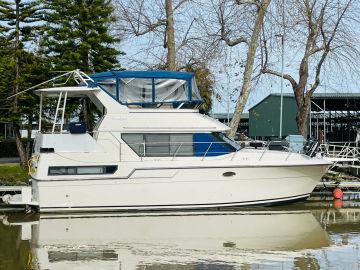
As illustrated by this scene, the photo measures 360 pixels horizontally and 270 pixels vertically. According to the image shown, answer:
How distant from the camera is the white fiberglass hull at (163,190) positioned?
17.8 m

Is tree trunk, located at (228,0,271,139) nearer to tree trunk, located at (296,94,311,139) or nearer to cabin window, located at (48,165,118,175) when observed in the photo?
tree trunk, located at (296,94,311,139)

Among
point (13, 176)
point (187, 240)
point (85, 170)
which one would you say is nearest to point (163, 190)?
point (85, 170)

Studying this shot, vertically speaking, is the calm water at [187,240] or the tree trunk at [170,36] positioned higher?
the tree trunk at [170,36]

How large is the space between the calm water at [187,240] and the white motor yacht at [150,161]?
0.47m

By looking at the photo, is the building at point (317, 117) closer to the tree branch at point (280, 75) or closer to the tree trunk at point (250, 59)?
the tree branch at point (280, 75)

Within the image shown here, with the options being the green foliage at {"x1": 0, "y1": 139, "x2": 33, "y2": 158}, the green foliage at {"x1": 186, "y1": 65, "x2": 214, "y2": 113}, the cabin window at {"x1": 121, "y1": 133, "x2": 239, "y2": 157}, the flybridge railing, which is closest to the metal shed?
the green foliage at {"x1": 0, "y1": 139, "x2": 33, "y2": 158}

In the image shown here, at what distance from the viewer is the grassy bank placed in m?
21.8

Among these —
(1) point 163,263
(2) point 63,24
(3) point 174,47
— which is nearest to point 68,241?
(1) point 163,263

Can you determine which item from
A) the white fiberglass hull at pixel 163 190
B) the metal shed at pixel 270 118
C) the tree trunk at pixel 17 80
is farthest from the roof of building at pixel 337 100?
the white fiberglass hull at pixel 163 190

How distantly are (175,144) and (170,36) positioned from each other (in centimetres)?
615

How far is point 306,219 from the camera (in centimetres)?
Result: 1733

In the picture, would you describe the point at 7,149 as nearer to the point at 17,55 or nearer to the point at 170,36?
the point at 17,55

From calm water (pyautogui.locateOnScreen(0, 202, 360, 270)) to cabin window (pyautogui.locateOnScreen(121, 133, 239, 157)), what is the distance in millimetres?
1764

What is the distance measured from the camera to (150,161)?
18.0 meters
